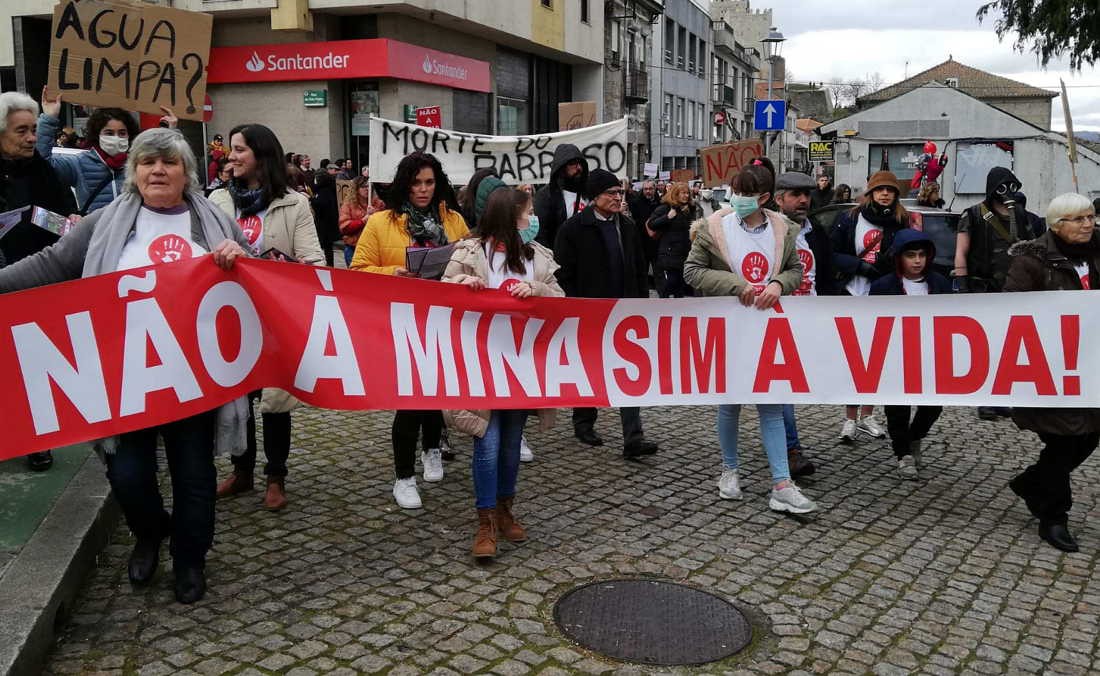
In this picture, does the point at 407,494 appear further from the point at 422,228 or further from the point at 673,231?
the point at 673,231

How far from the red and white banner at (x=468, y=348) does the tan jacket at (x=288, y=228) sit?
526 millimetres

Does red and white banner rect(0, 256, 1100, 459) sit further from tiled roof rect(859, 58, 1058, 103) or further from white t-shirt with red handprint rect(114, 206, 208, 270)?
tiled roof rect(859, 58, 1058, 103)

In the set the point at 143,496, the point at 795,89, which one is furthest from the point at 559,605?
the point at 795,89

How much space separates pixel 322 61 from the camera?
963 inches

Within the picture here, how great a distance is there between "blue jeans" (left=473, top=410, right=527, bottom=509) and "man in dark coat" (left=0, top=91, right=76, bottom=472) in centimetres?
242

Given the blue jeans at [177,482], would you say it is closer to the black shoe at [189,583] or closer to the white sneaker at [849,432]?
the black shoe at [189,583]

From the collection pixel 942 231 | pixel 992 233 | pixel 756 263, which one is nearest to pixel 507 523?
pixel 756 263

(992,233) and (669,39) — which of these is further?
(669,39)

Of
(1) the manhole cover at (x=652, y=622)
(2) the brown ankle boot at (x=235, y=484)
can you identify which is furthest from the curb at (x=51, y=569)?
(1) the manhole cover at (x=652, y=622)

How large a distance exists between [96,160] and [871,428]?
214 inches

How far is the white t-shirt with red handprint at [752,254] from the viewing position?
5.50 meters

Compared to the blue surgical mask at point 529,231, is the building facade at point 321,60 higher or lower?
higher

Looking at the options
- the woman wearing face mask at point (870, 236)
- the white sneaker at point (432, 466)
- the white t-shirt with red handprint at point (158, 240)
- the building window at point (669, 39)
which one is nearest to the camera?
the white t-shirt with red handprint at point (158, 240)

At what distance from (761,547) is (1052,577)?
1.32 m
